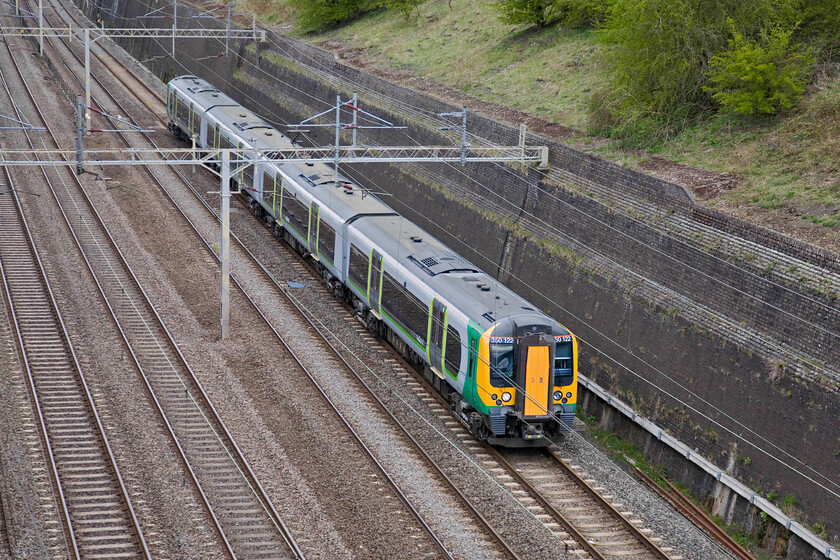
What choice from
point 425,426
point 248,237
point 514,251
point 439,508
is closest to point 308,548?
point 439,508

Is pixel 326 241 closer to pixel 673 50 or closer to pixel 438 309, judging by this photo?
pixel 438 309

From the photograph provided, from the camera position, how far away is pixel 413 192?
34062 millimetres

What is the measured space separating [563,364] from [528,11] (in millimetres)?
25421

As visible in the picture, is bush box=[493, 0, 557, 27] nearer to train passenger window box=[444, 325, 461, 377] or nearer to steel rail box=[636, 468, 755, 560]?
train passenger window box=[444, 325, 461, 377]

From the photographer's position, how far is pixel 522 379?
758 inches

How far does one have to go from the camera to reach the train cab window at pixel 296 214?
29281 mm

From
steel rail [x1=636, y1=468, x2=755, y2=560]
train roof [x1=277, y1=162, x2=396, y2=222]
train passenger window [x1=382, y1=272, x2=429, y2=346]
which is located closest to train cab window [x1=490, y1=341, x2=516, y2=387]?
train passenger window [x1=382, y1=272, x2=429, y2=346]

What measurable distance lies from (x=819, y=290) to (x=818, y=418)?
2.29m

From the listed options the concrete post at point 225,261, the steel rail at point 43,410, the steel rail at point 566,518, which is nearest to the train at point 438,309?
the steel rail at point 566,518

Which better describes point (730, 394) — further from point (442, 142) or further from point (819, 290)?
point (442, 142)

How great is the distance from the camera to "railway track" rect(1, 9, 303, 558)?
1609 cm

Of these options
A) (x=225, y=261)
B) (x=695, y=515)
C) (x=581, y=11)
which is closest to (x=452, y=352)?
(x=695, y=515)

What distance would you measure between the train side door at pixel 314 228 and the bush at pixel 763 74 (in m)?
11.2

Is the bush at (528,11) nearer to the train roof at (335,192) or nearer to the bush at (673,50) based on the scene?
the bush at (673,50)
